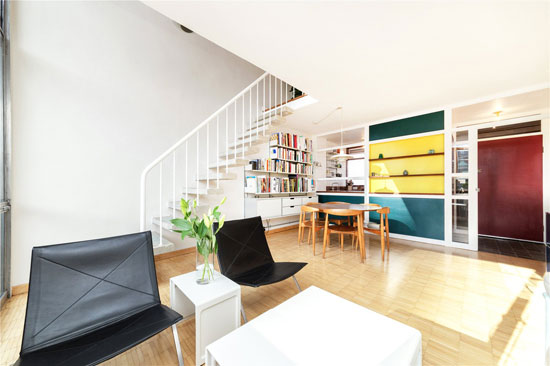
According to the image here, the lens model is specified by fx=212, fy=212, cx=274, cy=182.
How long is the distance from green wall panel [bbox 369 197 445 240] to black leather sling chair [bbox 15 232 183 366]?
442 centimetres

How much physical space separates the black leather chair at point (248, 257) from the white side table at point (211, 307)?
25 centimetres

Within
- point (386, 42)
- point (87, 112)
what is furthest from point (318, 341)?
point (87, 112)

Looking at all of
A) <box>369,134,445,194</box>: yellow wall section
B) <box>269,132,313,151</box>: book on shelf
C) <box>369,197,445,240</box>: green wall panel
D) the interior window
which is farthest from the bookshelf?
the interior window

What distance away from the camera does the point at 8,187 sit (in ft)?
6.91

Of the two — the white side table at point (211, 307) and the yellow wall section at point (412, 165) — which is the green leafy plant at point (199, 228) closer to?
the white side table at point (211, 307)

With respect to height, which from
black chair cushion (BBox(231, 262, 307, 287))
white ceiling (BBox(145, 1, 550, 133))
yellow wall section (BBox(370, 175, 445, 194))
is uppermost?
white ceiling (BBox(145, 1, 550, 133))

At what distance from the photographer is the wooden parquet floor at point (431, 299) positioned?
1.41 m

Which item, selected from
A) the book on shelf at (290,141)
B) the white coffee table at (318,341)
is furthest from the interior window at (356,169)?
the white coffee table at (318,341)

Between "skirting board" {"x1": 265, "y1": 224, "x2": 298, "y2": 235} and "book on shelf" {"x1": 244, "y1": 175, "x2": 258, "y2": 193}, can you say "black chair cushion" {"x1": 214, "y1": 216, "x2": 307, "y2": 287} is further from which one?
"skirting board" {"x1": 265, "y1": 224, "x2": 298, "y2": 235}

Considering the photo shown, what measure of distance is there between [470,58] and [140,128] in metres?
4.29

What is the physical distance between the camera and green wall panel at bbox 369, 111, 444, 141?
4.00 metres

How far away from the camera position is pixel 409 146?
431cm

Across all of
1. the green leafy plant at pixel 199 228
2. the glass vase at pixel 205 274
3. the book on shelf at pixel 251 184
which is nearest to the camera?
the green leafy plant at pixel 199 228

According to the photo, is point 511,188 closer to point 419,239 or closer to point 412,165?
point 412,165
